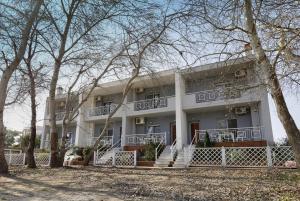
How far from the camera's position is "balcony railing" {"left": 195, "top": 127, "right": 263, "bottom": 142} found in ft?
51.2

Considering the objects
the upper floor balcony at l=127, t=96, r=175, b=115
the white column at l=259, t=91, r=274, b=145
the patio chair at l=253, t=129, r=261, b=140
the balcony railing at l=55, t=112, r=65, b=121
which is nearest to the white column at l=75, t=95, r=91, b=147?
the balcony railing at l=55, t=112, r=65, b=121

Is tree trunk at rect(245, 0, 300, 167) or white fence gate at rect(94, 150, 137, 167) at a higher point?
tree trunk at rect(245, 0, 300, 167)

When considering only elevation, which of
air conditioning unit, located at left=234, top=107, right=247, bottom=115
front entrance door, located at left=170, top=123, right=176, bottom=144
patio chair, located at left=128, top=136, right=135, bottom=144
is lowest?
patio chair, located at left=128, top=136, right=135, bottom=144

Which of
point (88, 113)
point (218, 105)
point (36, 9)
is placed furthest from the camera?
point (88, 113)

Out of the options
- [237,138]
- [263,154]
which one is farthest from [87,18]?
[237,138]

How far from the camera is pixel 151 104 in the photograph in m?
20.3

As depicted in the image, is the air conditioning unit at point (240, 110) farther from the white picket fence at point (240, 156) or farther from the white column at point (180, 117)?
the white picket fence at point (240, 156)

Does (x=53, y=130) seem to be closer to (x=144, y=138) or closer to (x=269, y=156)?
(x=144, y=138)

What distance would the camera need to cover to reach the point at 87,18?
811 centimetres

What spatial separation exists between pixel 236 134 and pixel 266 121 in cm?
245

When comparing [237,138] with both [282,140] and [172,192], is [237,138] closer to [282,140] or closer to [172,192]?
[282,140]

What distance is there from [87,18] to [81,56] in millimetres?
6203

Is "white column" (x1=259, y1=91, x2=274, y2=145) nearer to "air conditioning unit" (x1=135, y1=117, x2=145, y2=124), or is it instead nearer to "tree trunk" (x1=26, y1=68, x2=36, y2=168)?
"air conditioning unit" (x1=135, y1=117, x2=145, y2=124)

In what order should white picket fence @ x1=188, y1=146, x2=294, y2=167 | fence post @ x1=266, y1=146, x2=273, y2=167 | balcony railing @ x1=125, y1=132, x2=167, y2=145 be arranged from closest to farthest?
fence post @ x1=266, y1=146, x2=273, y2=167 → white picket fence @ x1=188, y1=146, x2=294, y2=167 → balcony railing @ x1=125, y1=132, x2=167, y2=145
